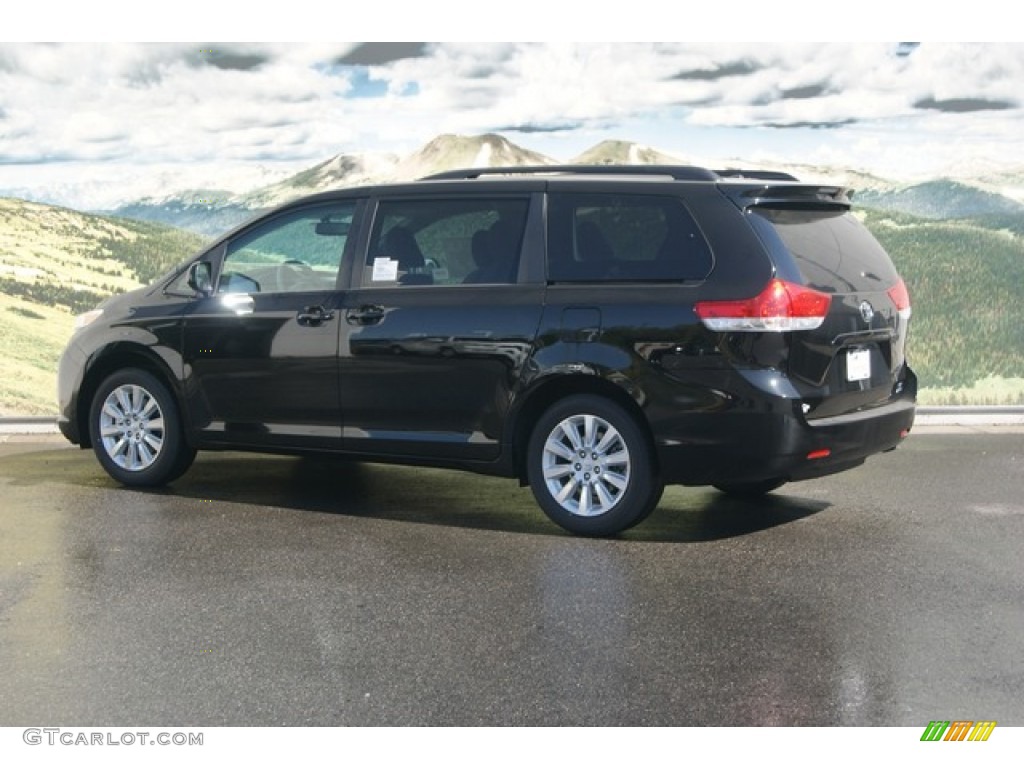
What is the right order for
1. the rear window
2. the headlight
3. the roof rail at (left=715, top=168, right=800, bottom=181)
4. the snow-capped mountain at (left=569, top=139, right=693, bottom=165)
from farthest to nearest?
the snow-capped mountain at (left=569, top=139, right=693, bottom=165) < the headlight < the roof rail at (left=715, top=168, right=800, bottom=181) < the rear window

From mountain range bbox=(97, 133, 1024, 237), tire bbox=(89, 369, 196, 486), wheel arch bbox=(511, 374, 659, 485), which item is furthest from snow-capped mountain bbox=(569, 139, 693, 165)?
wheel arch bbox=(511, 374, 659, 485)

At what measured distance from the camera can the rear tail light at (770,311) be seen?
23.7ft

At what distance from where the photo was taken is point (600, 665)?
5434 mm

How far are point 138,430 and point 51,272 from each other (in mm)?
5728

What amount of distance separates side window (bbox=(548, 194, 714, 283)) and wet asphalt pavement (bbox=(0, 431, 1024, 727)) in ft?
4.56

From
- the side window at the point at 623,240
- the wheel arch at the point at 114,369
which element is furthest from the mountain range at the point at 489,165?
the side window at the point at 623,240

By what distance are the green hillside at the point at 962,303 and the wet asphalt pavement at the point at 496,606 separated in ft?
15.2

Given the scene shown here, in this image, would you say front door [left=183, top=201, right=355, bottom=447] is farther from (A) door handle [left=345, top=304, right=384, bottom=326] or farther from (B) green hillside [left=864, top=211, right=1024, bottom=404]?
(B) green hillside [left=864, top=211, right=1024, bottom=404]

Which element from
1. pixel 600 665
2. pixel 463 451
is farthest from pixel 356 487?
pixel 600 665

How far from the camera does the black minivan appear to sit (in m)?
7.36

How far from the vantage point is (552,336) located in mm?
7738

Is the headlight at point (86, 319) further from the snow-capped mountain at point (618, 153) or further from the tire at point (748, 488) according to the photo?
the snow-capped mountain at point (618, 153)

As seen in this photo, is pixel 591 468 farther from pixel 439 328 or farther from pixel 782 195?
pixel 782 195

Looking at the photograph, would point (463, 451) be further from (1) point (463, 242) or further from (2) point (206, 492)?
(2) point (206, 492)
